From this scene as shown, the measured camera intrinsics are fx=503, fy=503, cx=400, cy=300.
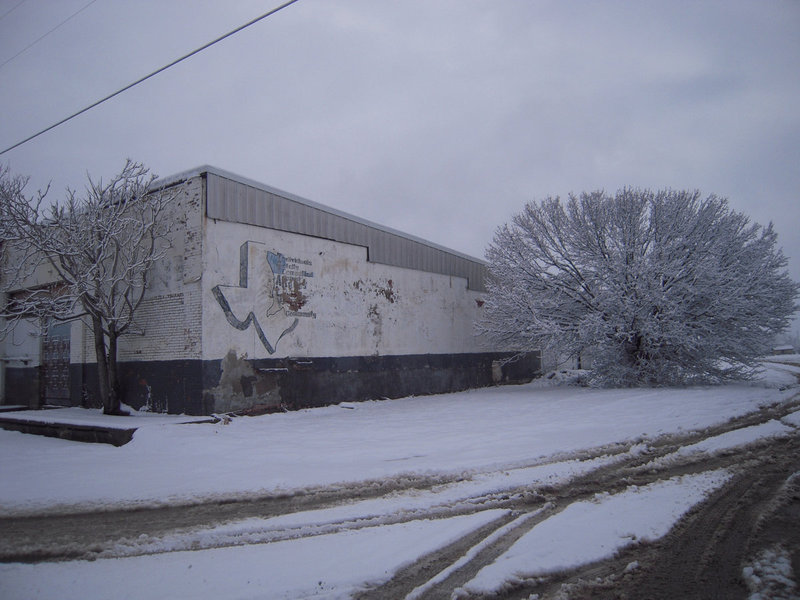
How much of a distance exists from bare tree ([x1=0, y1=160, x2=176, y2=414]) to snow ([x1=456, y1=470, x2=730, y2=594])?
10.2 m

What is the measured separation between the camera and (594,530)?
4.16 meters

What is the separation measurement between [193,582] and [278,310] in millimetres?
9562

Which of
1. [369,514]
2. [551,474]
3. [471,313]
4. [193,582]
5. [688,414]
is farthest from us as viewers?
Result: [471,313]

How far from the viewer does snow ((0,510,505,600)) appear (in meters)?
3.32

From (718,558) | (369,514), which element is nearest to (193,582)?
(369,514)

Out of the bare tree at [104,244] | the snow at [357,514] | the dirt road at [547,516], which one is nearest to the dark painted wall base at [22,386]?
the bare tree at [104,244]

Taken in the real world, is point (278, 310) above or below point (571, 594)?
above

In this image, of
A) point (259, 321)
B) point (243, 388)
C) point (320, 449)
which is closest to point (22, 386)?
point (243, 388)

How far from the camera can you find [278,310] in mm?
12727

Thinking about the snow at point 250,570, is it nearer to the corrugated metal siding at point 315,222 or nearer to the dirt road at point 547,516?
the dirt road at point 547,516

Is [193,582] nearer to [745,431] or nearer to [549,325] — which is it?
[745,431]

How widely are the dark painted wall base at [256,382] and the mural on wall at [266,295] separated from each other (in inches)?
32.5

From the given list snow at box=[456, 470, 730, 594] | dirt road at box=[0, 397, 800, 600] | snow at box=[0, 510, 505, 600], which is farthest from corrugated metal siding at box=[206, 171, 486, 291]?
Result: snow at box=[456, 470, 730, 594]

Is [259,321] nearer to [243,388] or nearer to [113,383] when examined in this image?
[243,388]
